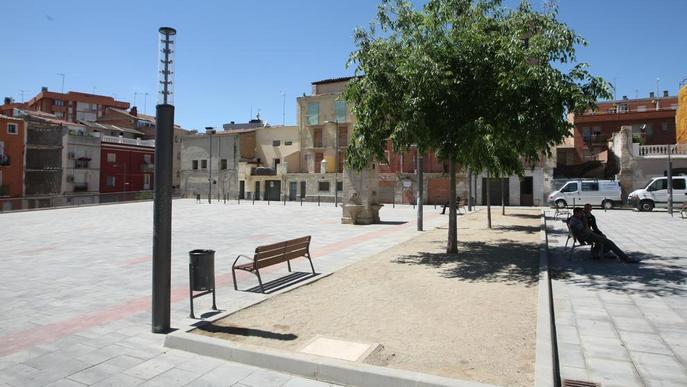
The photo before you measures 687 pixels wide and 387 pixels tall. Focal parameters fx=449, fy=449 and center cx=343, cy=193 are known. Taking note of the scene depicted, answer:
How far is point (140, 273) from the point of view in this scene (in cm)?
928

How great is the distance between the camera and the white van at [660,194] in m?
26.2

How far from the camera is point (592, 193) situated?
30.1 metres

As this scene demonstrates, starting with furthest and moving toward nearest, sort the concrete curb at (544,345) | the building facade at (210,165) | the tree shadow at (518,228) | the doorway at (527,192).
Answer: the building facade at (210,165) → the doorway at (527,192) → the tree shadow at (518,228) → the concrete curb at (544,345)

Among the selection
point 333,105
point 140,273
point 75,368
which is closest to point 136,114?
point 333,105

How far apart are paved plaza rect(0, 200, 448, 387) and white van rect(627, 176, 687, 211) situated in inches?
768

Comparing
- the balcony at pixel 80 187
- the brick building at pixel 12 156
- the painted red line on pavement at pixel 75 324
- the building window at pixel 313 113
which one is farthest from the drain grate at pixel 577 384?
the balcony at pixel 80 187

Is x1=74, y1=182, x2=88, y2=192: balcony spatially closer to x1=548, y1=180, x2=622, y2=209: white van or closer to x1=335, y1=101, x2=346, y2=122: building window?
x1=335, y1=101, x2=346, y2=122: building window

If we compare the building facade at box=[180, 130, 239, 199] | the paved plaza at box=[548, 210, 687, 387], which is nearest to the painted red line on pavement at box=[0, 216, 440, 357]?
the paved plaza at box=[548, 210, 687, 387]

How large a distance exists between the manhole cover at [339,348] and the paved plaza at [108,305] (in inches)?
21.0

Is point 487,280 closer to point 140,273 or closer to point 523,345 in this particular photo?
point 523,345

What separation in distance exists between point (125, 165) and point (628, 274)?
5746 centimetres

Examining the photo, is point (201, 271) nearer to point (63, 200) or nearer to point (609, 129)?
point (63, 200)

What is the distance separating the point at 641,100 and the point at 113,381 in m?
67.3

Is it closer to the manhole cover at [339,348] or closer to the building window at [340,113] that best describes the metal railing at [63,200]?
the building window at [340,113]
